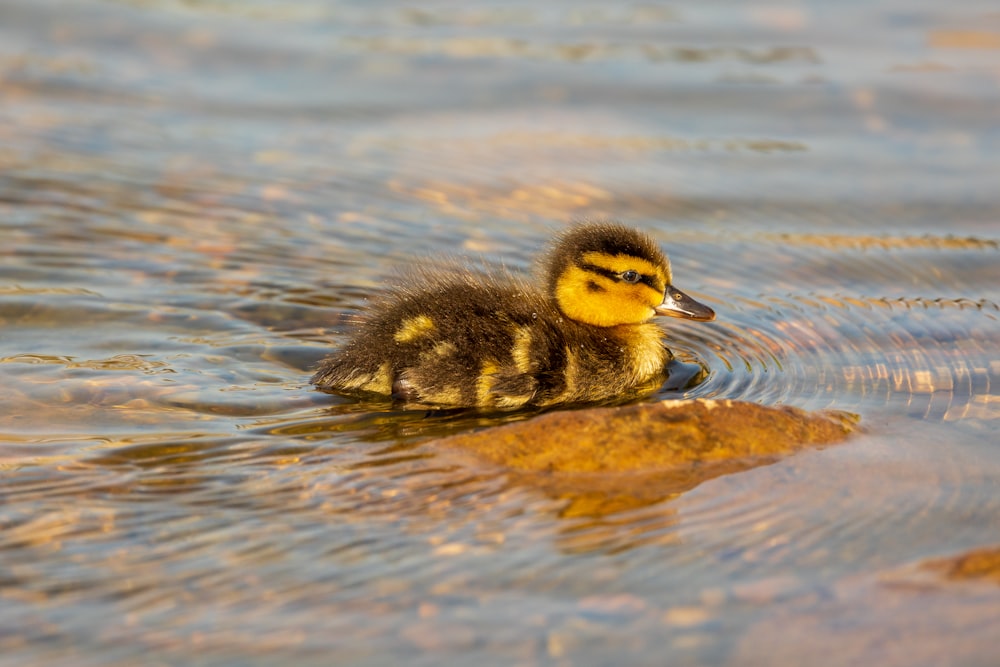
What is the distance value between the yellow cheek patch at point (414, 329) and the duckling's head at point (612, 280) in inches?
24.2

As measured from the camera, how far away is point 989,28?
8945mm

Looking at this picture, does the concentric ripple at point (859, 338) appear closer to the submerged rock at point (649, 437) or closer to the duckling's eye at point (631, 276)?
the duckling's eye at point (631, 276)

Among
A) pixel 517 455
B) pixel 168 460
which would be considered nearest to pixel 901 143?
pixel 517 455

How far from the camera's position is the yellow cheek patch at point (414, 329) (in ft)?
14.8

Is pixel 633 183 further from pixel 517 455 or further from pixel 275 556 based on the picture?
pixel 275 556

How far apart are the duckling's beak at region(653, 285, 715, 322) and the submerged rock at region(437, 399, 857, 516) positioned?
3.03ft

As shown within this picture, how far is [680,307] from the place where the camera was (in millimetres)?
4980

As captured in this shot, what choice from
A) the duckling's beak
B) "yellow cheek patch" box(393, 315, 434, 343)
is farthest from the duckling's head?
"yellow cheek patch" box(393, 315, 434, 343)

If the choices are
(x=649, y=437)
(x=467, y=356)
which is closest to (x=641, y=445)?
(x=649, y=437)

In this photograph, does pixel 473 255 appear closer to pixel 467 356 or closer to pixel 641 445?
pixel 467 356

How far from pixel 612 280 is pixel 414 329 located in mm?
783

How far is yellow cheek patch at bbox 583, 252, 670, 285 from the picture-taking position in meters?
4.88

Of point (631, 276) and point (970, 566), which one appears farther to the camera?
point (631, 276)

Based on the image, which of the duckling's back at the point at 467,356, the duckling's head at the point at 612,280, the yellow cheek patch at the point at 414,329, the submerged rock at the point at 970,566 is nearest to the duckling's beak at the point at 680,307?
the duckling's head at the point at 612,280
